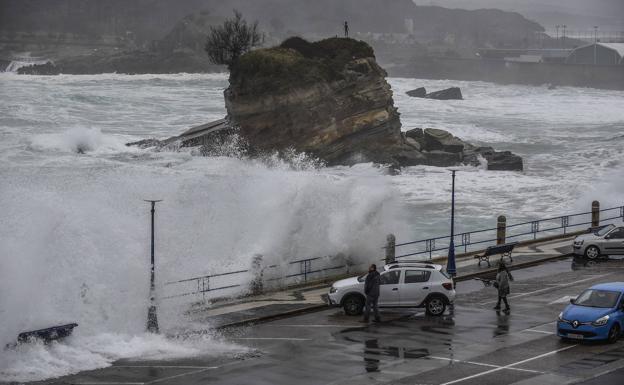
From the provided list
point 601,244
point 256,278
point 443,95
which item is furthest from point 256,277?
point 443,95

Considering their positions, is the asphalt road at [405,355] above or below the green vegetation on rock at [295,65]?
below

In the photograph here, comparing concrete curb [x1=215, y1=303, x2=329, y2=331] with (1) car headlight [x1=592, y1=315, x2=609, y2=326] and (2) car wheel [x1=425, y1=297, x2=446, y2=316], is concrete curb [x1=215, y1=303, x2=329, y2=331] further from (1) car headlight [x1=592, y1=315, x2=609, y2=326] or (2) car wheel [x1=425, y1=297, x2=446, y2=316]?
(1) car headlight [x1=592, y1=315, x2=609, y2=326]

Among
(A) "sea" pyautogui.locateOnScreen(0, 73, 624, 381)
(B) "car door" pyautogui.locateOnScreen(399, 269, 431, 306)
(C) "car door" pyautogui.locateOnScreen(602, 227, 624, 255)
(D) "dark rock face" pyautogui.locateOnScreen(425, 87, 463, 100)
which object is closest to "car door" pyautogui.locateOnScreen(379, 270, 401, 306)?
(B) "car door" pyautogui.locateOnScreen(399, 269, 431, 306)

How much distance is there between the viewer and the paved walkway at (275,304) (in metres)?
27.0

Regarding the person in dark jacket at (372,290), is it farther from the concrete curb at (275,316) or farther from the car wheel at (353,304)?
the concrete curb at (275,316)

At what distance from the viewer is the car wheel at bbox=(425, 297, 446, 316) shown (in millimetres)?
26859

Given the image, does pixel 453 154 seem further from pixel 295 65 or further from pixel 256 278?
pixel 256 278

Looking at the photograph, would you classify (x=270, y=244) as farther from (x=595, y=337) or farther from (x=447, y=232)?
(x=447, y=232)

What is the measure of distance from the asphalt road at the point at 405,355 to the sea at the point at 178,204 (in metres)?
1.36

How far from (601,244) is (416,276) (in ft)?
37.4

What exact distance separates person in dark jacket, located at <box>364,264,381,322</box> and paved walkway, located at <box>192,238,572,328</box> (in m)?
2.23

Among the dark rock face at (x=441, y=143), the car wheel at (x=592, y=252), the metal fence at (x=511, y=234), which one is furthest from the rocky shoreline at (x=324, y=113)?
the car wheel at (x=592, y=252)

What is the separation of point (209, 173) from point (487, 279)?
4041 cm

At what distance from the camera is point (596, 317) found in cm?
2323
